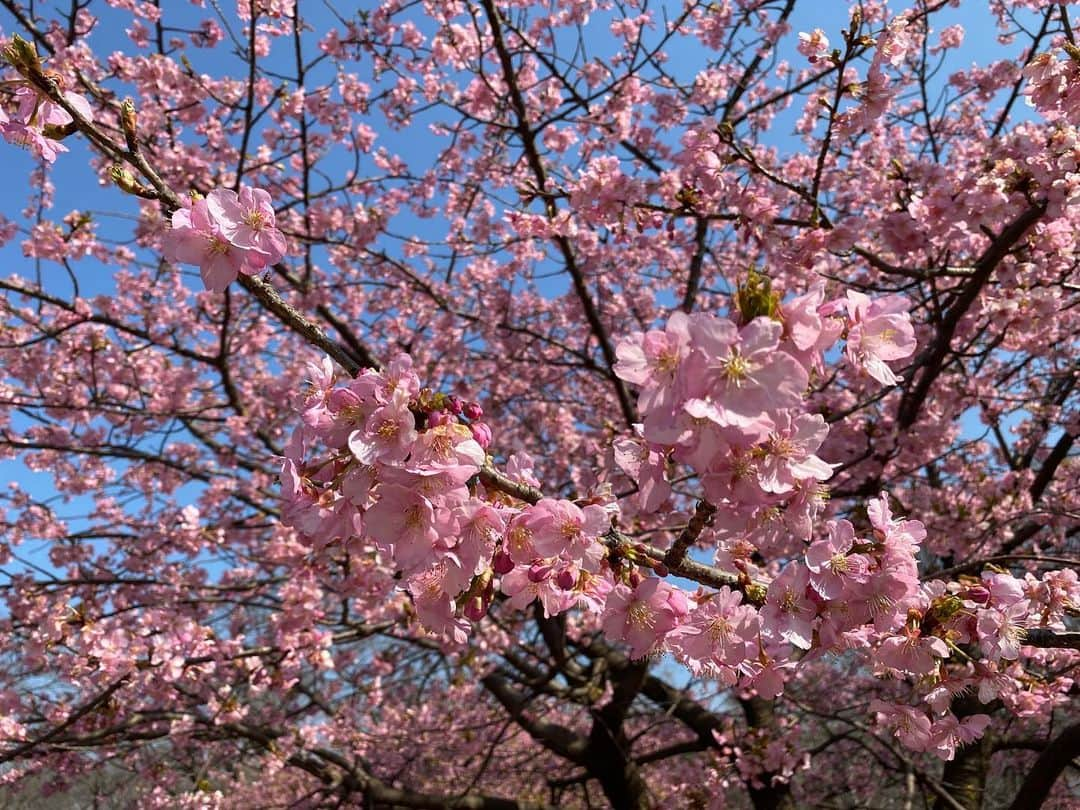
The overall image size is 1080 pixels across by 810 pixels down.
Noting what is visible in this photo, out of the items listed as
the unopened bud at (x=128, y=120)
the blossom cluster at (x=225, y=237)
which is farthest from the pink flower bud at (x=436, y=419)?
the unopened bud at (x=128, y=120)

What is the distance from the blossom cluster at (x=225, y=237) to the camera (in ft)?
4.67

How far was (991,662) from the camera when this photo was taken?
162cm

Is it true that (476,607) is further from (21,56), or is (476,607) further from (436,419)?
(21,56)

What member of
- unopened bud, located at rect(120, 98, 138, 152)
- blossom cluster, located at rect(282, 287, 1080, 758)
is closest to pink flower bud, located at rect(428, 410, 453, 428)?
blossom cluster, located at rect(282, 287, 1080, 758)

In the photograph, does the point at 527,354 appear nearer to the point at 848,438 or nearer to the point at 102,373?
the point at 848,438

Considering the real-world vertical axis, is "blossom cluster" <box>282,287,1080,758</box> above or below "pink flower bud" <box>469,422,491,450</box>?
below

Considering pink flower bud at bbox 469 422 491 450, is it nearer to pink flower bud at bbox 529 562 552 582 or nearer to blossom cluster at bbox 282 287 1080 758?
blossom cluster at bbox 282 287 1080 758

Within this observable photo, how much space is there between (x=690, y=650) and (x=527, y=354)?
21.4 ft

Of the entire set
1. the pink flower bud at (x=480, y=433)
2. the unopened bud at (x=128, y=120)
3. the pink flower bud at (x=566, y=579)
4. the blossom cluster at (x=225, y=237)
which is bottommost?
the pink flower bud at (x=566, y=579)

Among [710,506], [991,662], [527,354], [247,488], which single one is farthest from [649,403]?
[527,354]

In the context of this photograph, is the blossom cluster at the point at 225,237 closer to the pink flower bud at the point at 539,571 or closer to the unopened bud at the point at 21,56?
the unopened bud at the point at 21,56

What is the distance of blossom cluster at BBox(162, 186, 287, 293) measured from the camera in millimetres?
1424

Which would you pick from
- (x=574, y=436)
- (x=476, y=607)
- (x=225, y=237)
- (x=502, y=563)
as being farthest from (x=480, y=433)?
(x=574, y=436)

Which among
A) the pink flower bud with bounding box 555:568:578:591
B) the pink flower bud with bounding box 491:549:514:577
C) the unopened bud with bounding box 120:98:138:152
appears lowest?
the pink flower bud with bounding box 555:568:578:591
